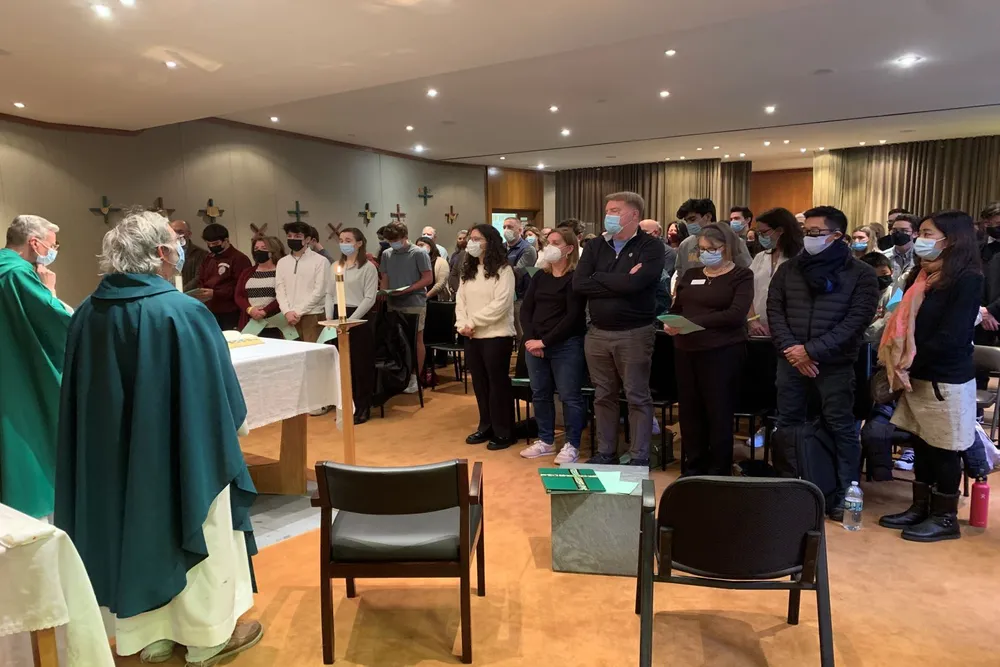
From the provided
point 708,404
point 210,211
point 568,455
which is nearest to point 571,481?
point 708,404

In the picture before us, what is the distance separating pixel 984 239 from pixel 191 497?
6.36 m

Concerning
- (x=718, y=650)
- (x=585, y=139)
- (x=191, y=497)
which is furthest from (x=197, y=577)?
(x=585, y=139)

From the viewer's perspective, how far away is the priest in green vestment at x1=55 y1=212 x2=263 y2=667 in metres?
1.99

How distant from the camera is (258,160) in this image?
8883 millimetres

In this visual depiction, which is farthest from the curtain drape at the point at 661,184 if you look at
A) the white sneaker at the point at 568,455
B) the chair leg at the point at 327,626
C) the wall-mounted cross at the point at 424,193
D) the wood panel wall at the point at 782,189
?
the chair leg at the point at 327,626

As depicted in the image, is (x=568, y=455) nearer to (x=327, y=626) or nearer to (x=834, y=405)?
(x=834, y=405)

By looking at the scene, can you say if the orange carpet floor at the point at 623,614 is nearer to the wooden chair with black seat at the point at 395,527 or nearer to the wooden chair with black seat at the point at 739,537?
the wooden chair with black seat at the point at 395,527

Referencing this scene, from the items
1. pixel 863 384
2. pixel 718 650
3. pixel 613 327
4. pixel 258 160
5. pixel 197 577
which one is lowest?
pixel 718 650

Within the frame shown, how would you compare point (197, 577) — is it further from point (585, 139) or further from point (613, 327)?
point (585, 139)

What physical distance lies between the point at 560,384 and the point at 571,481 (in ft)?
4.64

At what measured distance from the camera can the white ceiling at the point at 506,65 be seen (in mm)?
4059

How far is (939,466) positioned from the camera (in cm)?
309

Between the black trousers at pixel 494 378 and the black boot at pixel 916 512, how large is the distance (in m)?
2.24

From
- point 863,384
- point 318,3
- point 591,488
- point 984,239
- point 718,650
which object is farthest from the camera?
point 984,239
